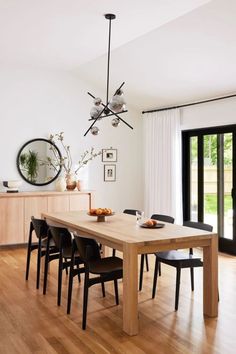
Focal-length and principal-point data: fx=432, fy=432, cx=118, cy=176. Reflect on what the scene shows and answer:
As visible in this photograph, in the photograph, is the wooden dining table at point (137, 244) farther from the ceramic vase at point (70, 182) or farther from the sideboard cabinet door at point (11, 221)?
the ceramic vase at point (70, 182)

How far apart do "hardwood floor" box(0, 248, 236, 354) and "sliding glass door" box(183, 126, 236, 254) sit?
5.20ft

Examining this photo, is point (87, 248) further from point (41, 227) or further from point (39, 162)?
point (39, 162)

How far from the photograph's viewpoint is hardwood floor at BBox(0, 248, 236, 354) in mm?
3227

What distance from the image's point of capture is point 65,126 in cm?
762

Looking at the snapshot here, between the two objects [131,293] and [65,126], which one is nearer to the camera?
[131,293]

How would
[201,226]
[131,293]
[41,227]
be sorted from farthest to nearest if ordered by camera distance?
[41,227] < [201,226] < [131,293]

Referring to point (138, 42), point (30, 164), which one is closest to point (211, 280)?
point (138, 42)

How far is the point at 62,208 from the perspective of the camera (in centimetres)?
715

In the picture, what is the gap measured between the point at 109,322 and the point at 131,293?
44 cm

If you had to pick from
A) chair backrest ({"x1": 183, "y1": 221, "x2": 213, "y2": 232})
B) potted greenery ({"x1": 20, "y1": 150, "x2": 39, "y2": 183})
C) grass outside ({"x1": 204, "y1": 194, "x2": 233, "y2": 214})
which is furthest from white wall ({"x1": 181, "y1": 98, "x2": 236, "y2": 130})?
potted greenery ({"x1": 20, "y1": 150, "x2": 39, "y2": 183})

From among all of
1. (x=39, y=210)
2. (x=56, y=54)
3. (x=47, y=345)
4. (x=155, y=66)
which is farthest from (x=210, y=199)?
(x=47, y=345)

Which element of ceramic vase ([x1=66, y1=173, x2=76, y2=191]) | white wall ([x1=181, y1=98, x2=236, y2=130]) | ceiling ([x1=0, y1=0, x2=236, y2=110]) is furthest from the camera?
ceramic vase ([x1=66, y1=173, x2=76, y2=191])

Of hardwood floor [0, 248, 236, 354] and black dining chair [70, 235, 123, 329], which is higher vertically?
black dining chair [70, 235, 123, 329]

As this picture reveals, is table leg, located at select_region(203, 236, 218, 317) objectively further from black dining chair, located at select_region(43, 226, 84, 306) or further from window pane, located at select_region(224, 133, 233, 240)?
window pane, located at select_region(224, 133, 233, 240)
